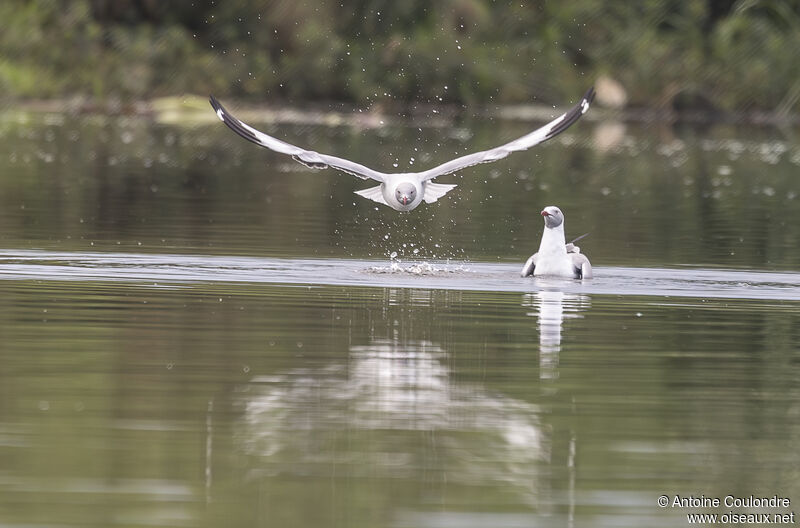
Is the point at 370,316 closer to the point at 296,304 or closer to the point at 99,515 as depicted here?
the point at 296,304

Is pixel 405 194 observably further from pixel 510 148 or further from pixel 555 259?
pixel 555 259

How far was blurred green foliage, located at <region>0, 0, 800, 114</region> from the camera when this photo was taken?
6128 centimetres

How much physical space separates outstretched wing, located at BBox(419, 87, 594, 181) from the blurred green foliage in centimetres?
4124

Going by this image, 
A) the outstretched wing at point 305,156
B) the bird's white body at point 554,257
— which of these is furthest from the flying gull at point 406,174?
the bird's white body at point 554,257

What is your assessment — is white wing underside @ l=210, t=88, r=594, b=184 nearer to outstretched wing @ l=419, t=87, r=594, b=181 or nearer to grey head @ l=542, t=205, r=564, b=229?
outstretched wing @ l=419, t=87, r=594, b=181

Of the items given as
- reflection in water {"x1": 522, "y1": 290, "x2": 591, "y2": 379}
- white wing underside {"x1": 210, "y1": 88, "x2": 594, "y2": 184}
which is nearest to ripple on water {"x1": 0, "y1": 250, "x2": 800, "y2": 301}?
reflection in water {"x1": 522, "y1": 290, "x2": 591, "y2": 379}

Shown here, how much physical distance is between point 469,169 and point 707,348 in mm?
27109

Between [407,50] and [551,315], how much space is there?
48.7m

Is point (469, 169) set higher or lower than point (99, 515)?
higher

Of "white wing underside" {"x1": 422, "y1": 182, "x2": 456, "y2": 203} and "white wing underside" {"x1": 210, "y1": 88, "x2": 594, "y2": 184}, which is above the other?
"white wing underside" {"x1": 210, "y1": 88, "x2": 594, "y2": 184}

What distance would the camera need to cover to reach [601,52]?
64.1 m

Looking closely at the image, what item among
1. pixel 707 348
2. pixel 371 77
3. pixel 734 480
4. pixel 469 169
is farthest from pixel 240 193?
pixel 371 77

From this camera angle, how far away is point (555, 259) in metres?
17.8

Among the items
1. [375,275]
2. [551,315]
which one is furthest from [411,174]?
[551,315]
